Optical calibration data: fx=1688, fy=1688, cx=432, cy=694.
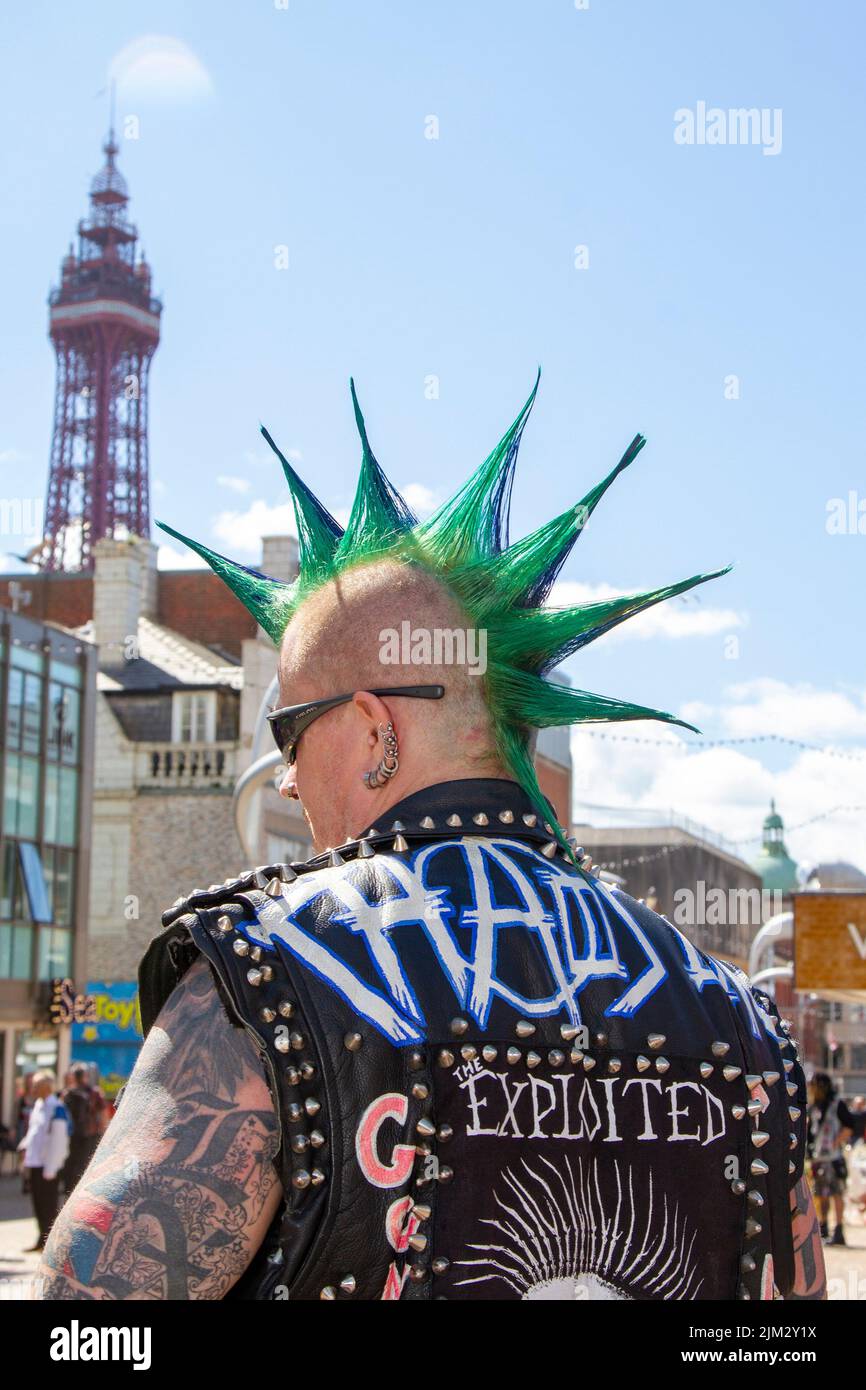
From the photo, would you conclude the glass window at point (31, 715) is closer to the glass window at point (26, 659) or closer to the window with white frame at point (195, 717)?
the glass window at point (26, 659)

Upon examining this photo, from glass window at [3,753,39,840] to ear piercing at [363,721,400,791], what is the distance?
29633mm

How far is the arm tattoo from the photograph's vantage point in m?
2.35

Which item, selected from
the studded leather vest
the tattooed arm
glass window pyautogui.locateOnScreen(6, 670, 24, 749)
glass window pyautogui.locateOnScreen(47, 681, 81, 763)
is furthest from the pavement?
glass window pyautogui.locateOnScreen(47, 681, 81, 763)

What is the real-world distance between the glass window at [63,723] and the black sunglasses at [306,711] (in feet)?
101

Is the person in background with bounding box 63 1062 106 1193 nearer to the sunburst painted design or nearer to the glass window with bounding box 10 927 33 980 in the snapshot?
the sunburst painted design

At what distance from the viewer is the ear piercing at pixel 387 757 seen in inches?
93.6

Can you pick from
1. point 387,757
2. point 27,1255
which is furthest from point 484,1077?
point 27,1255

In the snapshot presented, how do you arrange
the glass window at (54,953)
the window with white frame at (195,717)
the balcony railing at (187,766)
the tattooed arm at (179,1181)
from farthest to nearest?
the window with white frame at (195,717), the balcony railing at (187,766), the glass window at (54,953), the tattooed arm at (179,1181)

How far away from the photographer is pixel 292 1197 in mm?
1989

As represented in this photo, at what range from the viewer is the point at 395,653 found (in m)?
2.39

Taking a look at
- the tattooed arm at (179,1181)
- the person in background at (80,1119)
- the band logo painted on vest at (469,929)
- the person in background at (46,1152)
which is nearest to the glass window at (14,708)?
the person in background at (80,1119)

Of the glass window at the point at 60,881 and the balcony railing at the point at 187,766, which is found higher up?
the balcony railing at the point at 187,766
